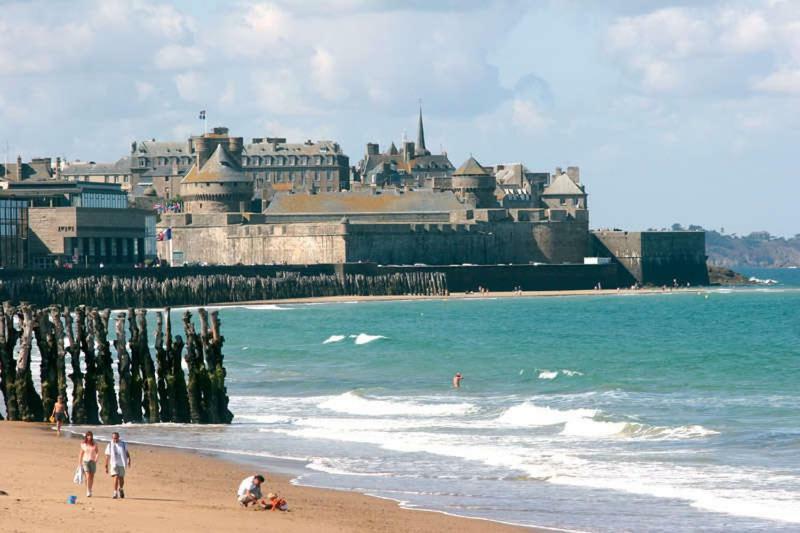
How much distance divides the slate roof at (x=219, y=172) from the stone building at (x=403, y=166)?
36921 millimetres

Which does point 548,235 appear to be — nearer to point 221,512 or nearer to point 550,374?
point 550,374

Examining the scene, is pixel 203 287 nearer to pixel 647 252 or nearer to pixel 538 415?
pixel 647 252

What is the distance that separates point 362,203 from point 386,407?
265ft

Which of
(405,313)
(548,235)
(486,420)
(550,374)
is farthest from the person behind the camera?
(548,235)

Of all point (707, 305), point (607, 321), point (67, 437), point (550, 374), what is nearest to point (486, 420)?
point (67, 437)

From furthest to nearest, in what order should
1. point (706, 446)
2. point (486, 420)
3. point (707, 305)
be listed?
point (707, 305) < point (486, 420) < point (706, 446)

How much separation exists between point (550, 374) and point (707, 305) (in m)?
54.9

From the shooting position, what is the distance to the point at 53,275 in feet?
259

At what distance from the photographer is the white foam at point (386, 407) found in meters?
35.0

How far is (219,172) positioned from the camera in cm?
11869

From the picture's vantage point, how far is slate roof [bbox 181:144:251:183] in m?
118

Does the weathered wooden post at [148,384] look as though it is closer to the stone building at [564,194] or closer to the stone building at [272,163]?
the stone building at [564,194]

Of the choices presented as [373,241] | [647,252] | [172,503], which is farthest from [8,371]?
[647,252]

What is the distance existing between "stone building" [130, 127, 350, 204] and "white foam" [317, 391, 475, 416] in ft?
392
